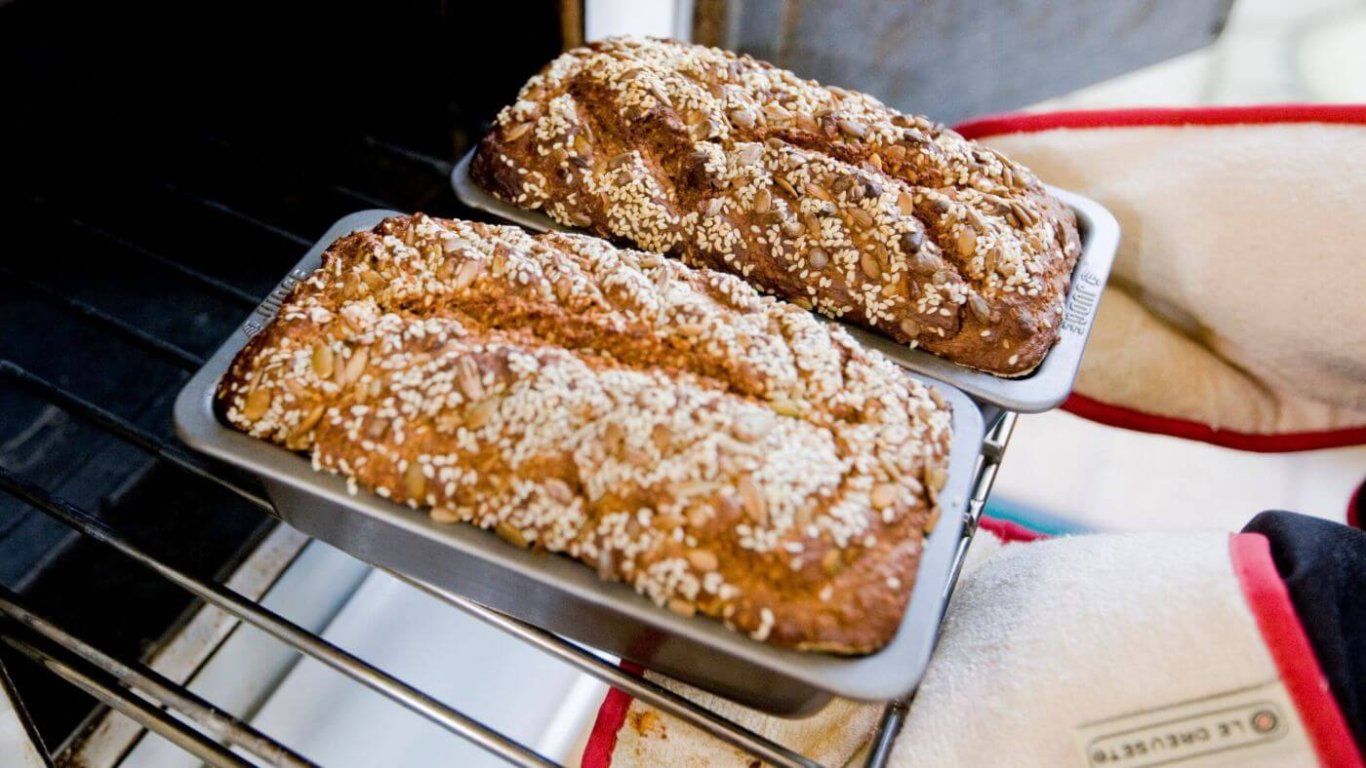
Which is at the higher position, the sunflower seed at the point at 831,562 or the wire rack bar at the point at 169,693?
the sunflower seed at the point at 831,562

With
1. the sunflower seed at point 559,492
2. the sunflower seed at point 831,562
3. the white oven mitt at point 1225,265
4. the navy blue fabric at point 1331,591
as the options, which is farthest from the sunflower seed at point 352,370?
the white oven mitt at point 1225,265

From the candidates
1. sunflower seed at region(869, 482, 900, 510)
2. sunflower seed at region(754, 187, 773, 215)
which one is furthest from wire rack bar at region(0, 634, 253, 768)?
sunflower seed at region(754, 187, 773, 215)

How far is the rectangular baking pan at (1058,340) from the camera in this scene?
1079mm

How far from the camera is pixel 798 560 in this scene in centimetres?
85

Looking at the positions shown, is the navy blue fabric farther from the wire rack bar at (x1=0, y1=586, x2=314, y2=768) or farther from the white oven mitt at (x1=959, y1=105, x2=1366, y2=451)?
the wire rack bar at (x1=0, y1=586, x2=314, y2=768)

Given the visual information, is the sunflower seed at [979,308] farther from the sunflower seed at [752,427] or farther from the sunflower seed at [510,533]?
the sunflower seed at [510,533]

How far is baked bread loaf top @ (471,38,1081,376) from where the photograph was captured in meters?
1.11

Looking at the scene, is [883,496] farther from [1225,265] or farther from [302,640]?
[1225,265]

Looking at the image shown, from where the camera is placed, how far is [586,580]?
2.82ft

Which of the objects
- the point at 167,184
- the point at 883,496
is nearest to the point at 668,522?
the point at 883,496

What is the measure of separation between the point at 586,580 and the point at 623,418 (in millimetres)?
146

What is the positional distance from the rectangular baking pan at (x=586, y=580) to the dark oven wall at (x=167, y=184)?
0.43 metres

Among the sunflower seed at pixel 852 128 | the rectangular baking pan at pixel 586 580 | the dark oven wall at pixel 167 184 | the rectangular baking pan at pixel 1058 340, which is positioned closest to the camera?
the rectangular baking pan at pixel 586 580

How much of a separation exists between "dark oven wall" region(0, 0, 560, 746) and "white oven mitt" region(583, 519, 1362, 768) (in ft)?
3.07
